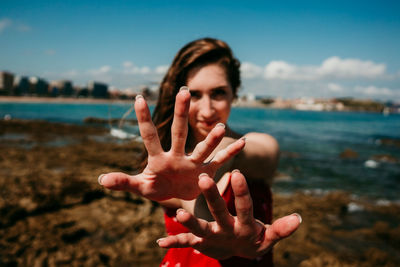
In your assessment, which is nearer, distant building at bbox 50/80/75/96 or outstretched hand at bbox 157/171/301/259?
outstretched hand at bbox 157/171/301/259

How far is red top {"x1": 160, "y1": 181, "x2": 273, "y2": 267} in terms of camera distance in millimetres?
1672

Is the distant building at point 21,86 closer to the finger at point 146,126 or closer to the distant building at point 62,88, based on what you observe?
the distant building at point 62,88

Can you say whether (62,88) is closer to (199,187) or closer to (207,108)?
(207,108)

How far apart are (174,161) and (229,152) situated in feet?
0.79

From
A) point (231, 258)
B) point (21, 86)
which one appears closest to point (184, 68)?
point (231, 258)

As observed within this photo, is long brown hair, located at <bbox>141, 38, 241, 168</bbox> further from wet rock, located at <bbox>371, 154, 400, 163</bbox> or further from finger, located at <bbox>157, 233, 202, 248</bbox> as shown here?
wet rock, located at <bbox>371, 154, 400, 163</bbox>

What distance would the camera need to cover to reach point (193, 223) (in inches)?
42.0

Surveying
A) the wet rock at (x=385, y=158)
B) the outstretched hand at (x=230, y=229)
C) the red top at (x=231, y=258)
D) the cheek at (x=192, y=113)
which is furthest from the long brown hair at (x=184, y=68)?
the wet rock at (x=385, y=158)

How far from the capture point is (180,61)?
2.20 metres

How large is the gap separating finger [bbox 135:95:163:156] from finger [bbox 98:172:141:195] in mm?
142

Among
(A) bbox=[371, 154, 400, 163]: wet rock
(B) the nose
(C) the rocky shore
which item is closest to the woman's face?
(B) the nose

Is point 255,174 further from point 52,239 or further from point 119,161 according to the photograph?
point 119,161

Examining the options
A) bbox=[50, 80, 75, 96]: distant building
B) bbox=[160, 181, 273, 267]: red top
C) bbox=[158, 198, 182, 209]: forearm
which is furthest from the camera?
bbox=[50, 80, 75, 96]: distant building

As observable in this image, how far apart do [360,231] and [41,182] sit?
7.82 metres
